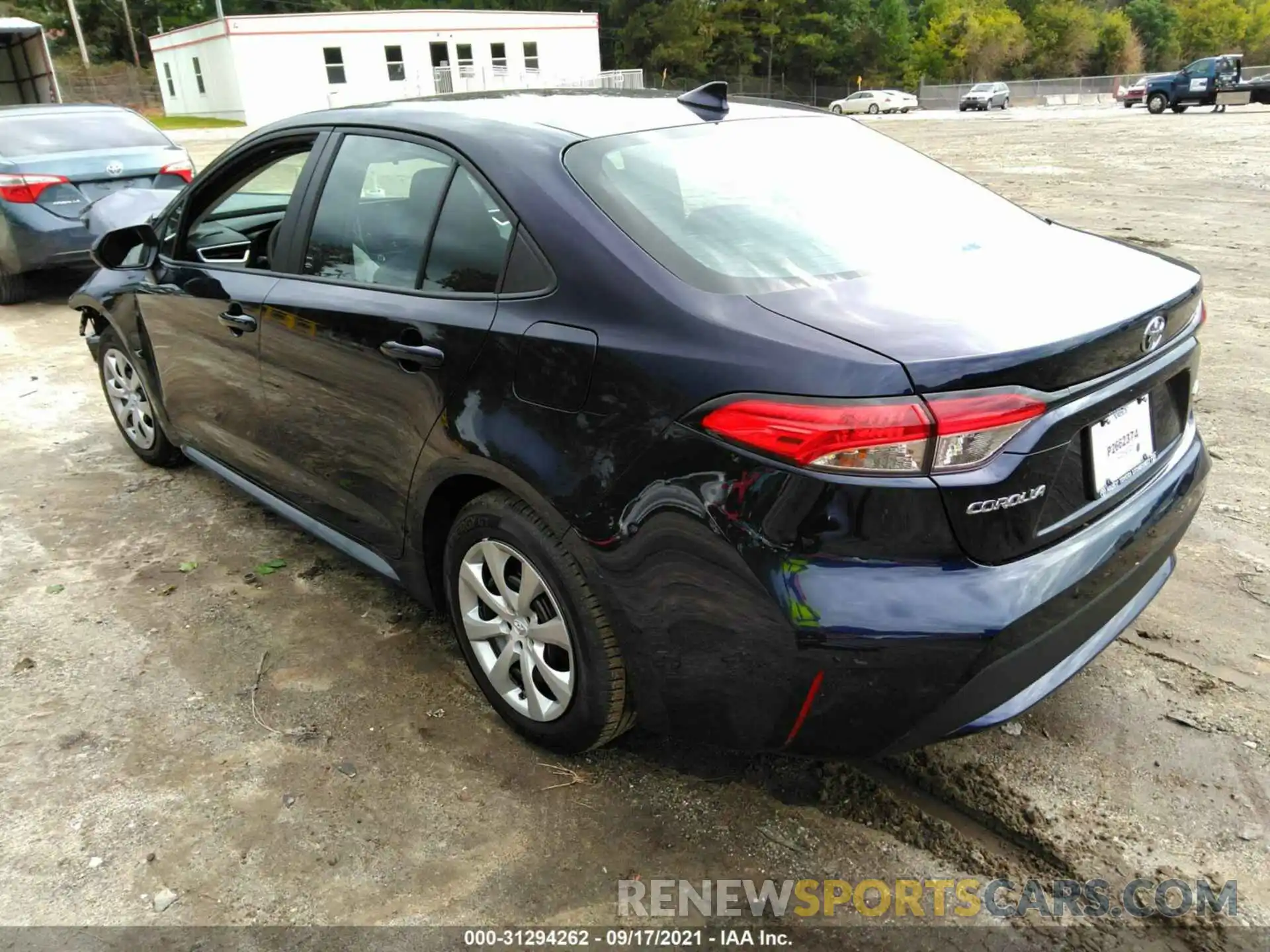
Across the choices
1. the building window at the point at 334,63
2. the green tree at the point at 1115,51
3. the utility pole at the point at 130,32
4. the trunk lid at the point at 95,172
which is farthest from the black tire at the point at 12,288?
the green tree at the point at 1115,51

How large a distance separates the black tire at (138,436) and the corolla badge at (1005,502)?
390 cm

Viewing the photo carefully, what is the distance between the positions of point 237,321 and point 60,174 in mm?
6131

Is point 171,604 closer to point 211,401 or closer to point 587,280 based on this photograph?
point 211,401

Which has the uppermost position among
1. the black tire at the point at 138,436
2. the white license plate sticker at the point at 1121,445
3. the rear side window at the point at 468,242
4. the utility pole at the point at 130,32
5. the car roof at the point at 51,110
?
the utility pole at the point at 130,32

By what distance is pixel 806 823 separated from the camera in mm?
2338

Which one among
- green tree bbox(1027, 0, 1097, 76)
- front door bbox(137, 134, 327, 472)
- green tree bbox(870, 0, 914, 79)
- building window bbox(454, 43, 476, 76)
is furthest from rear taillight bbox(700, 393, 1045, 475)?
green tree bbox(1027, 0, 1097, 76)

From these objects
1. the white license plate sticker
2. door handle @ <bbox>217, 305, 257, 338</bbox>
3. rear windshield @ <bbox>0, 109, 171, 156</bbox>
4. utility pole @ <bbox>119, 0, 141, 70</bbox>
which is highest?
utility pole @ <bbox>119, 0, 141, 70</bbox>

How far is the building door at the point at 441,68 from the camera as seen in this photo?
40.2 m

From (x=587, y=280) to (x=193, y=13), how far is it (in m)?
72.0

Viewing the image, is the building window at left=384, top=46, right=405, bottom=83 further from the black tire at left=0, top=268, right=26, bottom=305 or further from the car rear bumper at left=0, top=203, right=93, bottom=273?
the car rear bumper at left=0, top=203, right=93, bottom=273

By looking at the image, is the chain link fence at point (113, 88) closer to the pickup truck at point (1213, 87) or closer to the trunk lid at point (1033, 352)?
the pickup truck at point (1213, 87)

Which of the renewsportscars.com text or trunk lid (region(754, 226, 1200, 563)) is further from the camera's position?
the renewsportscars.com text

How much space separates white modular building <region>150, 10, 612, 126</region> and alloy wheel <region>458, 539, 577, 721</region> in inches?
1393

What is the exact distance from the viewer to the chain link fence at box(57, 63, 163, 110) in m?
45.8
